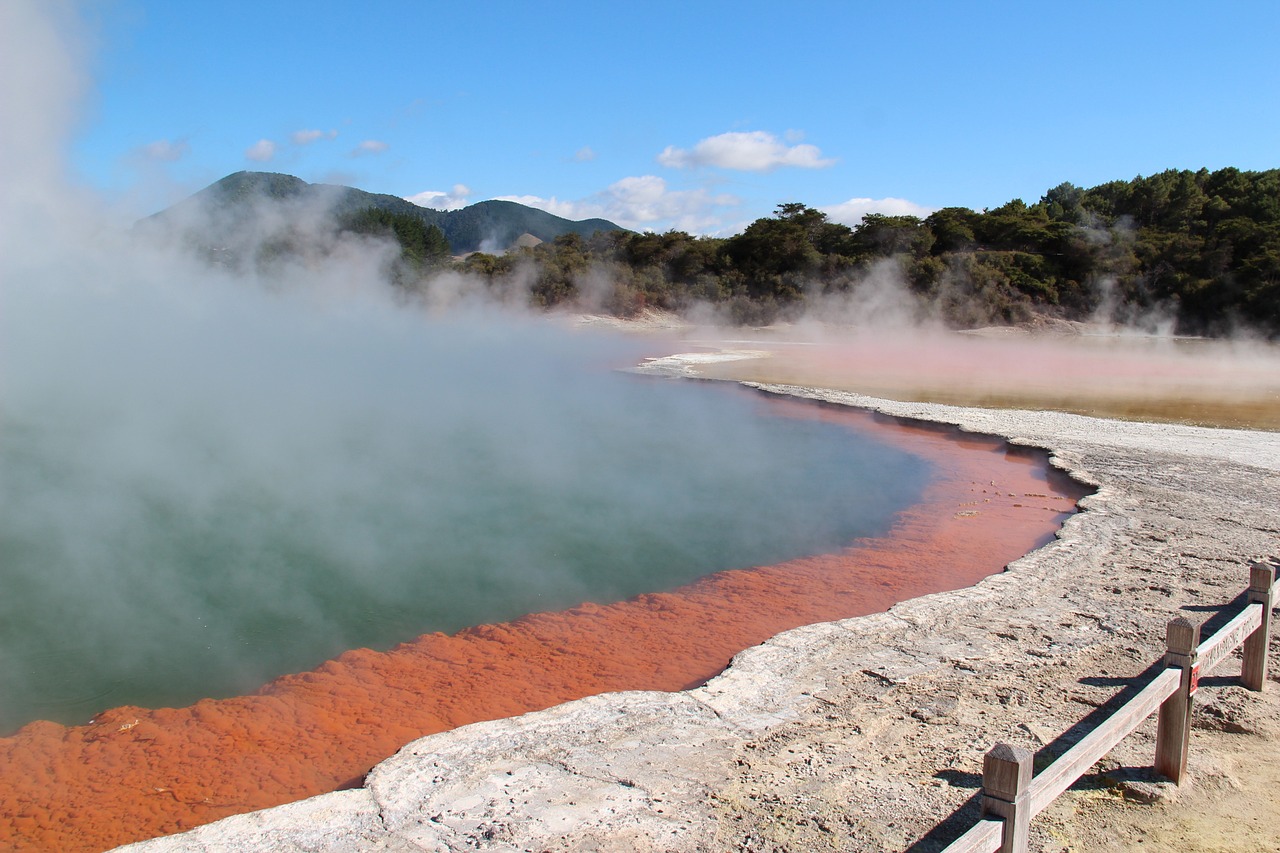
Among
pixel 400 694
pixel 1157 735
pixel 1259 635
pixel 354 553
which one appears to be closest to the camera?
pixel 1157 735

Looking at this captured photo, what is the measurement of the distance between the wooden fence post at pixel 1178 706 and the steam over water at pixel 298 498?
3084 millimetres

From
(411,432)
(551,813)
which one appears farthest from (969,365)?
(551,813)

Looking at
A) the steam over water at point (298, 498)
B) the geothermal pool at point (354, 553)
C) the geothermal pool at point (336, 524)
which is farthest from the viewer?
the steam over water at point (298, 498)

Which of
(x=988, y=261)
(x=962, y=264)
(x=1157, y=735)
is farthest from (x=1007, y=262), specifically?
(x=1157, y=735)

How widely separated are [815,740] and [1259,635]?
178 centimetres

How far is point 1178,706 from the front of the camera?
2812 mm

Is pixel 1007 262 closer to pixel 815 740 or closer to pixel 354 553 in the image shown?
pixel 354 553

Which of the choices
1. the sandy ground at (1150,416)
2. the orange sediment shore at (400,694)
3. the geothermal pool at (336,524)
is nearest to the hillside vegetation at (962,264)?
the sandy ground at (1150,416)

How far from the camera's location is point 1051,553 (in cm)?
553

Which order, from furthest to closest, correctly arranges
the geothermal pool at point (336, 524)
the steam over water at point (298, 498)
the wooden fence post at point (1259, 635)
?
the steam over water at point (298, 498) → the geothermal pool at point (336, 524) → the wooden fence post at point (1259, 635)

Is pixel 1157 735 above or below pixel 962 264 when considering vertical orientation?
below

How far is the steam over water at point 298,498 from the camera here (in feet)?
15.4

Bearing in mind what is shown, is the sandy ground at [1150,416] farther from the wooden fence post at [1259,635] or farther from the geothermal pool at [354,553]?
the geothermal pool at [354,553]

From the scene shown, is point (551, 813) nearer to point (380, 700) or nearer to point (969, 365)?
point (380, 700)
